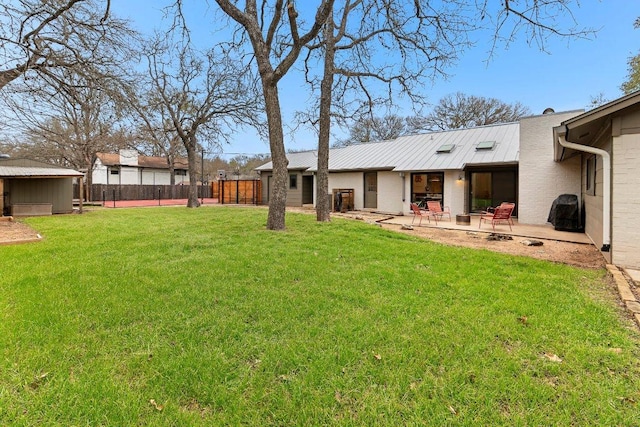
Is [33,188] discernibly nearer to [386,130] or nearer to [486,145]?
[486,145]

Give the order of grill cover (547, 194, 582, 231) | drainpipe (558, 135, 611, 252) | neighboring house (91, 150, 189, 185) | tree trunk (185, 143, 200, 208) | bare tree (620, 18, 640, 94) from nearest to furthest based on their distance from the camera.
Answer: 1. drainpipe (558, 135, 611, 252)
2. grill cover (547, 194, 582, 231)
3. bare tree (620, 18, 640, 94)
4. tree trunk (185, 143, 200, 208)
5. neighboring house (91, 150, 189, 185)

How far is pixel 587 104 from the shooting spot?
63.6ft

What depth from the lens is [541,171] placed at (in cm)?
1047

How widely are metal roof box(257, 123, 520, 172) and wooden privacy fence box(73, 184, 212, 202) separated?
14.0 metres

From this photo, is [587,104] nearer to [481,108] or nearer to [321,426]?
[481,108]

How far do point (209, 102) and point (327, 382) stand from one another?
17.6 m

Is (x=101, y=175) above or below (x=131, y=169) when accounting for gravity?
below

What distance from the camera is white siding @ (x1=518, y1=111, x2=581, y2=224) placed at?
10.1 m

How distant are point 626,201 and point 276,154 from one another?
6663 millimetres

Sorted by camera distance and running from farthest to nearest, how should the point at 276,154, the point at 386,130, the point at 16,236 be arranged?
1. the point at 386,130
2. the point at 276,154
3. the point at 16,236

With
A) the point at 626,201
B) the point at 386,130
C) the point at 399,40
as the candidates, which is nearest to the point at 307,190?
the point at 399,40

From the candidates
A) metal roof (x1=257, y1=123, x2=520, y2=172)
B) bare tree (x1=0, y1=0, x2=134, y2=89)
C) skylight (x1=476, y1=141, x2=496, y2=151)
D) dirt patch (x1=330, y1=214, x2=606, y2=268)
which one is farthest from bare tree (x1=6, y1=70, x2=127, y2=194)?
skylight (x1=476, y1=141, x2=496, y2=151)

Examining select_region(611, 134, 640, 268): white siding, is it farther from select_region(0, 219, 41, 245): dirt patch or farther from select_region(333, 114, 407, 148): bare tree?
select_region(333, 114, 407, 148): bare tree

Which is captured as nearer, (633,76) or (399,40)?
(399,40)
